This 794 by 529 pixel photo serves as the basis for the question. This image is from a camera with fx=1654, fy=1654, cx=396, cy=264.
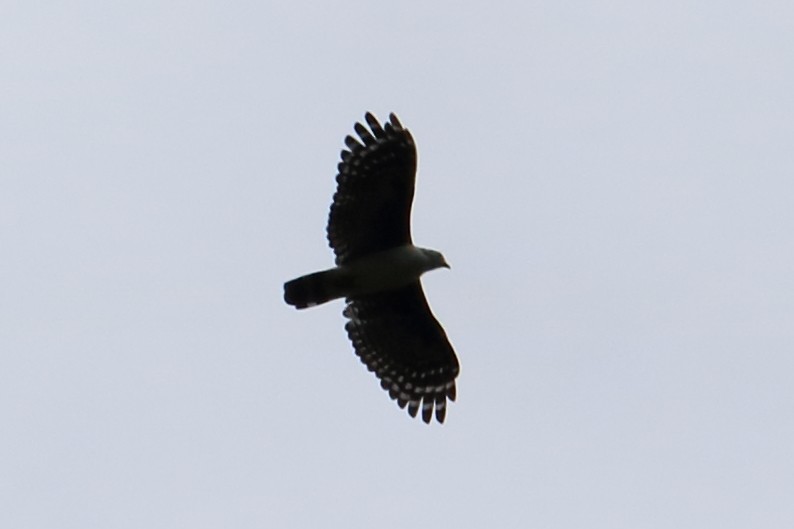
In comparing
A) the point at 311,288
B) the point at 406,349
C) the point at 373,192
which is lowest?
the point at 406,349

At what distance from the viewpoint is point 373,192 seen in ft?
64.4

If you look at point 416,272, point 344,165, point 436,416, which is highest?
point 344,165

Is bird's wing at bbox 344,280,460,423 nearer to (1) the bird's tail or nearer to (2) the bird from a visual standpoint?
(2) the bird

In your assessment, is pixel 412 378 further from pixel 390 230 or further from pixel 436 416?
pixel 390 230

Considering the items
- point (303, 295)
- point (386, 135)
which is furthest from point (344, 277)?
point (386, 135)

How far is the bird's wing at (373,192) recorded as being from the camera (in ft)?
64.2

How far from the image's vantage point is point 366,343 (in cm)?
2056

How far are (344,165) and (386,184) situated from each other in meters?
0.55

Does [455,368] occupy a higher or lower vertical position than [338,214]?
lower

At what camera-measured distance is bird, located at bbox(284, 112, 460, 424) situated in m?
19.6

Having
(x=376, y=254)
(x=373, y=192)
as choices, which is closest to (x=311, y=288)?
(x=376, y=254)

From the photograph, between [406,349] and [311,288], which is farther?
[406,349]

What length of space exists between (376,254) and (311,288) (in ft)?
2.88

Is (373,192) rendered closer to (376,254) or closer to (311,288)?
(376,254)
